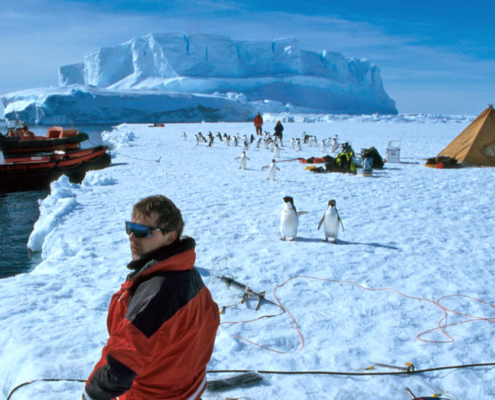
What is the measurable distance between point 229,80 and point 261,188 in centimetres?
5229

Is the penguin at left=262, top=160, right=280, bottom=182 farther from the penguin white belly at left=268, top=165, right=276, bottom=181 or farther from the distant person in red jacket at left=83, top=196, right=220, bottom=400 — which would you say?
the distant person in red jacket at left=83, top=196, right=220, bottom=400

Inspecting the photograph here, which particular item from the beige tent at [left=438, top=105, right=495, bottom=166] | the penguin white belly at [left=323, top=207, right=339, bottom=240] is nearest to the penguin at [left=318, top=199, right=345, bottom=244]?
the penguin white belly at [left=323, top=207, right=339, bottom=240]

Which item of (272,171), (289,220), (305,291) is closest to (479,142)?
(272,171)

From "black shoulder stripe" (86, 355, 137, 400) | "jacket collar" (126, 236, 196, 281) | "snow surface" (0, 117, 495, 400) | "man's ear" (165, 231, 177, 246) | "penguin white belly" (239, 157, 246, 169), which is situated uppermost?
"man's ear" (165, 231, 177, 246)

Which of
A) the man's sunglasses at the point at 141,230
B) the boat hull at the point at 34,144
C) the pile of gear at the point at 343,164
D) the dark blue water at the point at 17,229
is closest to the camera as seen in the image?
the man's sunglasses at the point at 141,230

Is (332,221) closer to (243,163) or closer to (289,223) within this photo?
(289,223)

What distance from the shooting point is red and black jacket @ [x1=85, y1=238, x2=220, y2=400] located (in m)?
1.12

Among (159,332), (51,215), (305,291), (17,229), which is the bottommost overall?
(17,229)

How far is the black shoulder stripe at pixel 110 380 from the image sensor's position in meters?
1.12

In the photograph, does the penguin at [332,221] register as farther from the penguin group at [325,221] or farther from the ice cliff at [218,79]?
the ice cliff at [218,79]

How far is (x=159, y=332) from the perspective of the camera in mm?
1141

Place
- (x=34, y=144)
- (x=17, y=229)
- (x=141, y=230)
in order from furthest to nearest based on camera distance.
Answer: (x=34, y=144) → (x=17, y=229) → (x=141, y=230)

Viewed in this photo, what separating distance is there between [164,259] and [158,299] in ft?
0.39

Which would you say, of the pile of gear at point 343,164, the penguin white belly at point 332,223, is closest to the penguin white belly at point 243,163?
the pile of gear at point 343,164
